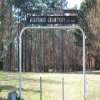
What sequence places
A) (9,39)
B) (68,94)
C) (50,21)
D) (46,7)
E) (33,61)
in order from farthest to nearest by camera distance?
1. (46,7)
2. (9,39)
3. (33,61)
4. (68,94)
5. (50,21)

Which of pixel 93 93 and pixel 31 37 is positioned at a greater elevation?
pixel 31 37

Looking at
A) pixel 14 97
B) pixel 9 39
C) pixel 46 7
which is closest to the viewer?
pixel 14 97

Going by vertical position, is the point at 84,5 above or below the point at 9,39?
above

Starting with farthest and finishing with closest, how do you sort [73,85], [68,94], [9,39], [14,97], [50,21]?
[9,39] → [73,85] → [68,94] → [50,21] → [14,97]

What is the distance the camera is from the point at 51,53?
35250 millimetres

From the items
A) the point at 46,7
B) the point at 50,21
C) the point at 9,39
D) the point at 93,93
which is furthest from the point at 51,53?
the point at 50,21

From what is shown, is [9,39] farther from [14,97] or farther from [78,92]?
[14,97]

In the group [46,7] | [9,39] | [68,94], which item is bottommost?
[68,94]

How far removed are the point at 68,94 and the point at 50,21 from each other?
5.47m

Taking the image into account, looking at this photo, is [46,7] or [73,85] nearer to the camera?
[73,85]

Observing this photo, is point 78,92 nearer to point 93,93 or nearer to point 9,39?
point 93,93

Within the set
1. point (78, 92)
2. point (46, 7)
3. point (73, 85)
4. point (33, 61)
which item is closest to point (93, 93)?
point (78, 92)

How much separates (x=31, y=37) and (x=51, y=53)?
215cm

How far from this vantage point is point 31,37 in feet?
115
